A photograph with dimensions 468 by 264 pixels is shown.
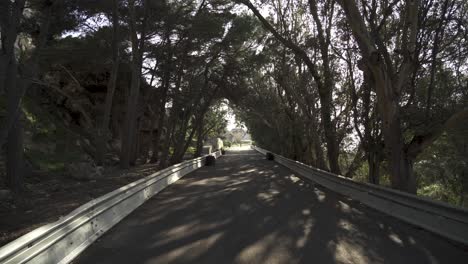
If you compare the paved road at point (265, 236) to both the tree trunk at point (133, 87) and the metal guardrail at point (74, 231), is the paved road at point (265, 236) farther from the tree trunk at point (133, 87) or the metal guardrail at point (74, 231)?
the tree trunk at point (133, 87)

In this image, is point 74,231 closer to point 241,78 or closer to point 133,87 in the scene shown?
point 133,87

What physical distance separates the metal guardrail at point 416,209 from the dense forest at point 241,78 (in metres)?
1.62

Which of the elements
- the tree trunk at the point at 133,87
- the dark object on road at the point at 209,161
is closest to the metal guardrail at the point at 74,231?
the tree trunk at the point at 133,87

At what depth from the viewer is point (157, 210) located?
28.0 ft

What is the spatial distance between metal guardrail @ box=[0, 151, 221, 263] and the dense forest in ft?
11.1

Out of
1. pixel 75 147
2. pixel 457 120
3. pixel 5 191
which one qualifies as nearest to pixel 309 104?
pixel 457 120

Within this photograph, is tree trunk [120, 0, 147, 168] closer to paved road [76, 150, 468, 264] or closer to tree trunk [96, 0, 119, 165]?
tree trunk [96, 0, 119, 165]

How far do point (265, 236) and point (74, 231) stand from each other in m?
2.86

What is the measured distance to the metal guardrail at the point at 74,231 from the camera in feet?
12.6

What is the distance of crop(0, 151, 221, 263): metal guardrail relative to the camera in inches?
151

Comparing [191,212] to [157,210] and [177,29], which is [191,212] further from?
[177,29]

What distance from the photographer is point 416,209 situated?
6.62 meters

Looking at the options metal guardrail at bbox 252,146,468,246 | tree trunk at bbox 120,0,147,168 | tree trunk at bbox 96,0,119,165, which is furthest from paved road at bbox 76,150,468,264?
tree trunk at bbox 120,0,147,168

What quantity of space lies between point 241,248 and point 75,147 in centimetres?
2228
